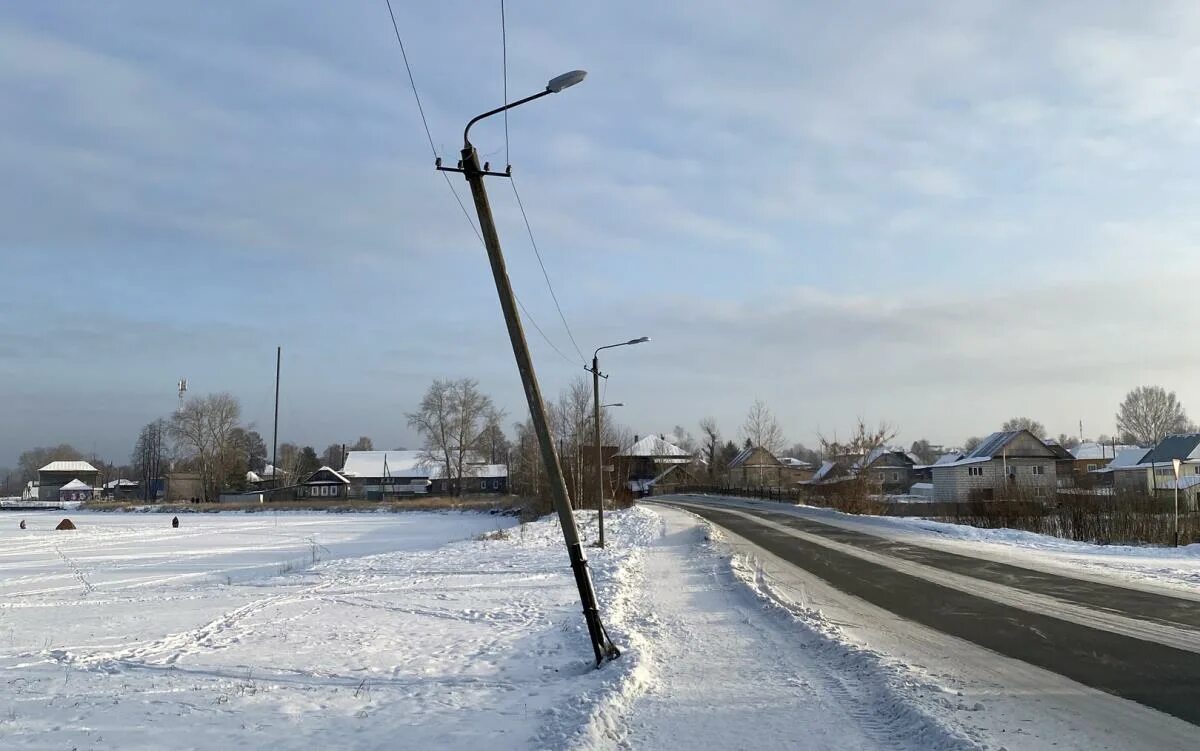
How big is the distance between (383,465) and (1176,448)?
104300 mm

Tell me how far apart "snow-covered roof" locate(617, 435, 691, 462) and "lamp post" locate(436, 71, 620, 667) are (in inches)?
4695

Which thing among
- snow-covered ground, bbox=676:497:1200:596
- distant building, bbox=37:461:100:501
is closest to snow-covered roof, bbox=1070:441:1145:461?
snow-covered ground, bbox=676:497:1200:596

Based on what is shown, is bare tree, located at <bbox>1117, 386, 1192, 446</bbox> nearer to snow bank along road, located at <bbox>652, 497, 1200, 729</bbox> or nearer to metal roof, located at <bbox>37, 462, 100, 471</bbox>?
snow bank along road, located at <bbox>652, 497, 1200, 729</bbox>

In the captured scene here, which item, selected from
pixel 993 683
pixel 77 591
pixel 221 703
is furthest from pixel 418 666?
pixel 77 591

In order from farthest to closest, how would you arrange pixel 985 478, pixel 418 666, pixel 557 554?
1. pixel 985 478
2. pixel 557 554
3. pixel 418 666

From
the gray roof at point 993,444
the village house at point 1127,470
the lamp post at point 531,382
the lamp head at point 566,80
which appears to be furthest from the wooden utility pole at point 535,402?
the village house at point 1127,470

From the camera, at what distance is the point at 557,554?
24484 mm

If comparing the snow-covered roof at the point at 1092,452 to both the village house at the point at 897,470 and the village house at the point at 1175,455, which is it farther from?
the village house at the point at 1175,455

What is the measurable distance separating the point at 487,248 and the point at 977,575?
13.2 meters

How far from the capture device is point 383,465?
425ft

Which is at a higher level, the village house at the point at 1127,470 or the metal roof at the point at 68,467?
the metal roof at the point at 68,467

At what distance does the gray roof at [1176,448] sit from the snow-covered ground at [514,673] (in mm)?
71569

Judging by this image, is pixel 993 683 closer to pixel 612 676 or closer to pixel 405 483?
pixel 612 676

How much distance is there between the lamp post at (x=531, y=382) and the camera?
9.57 metres
